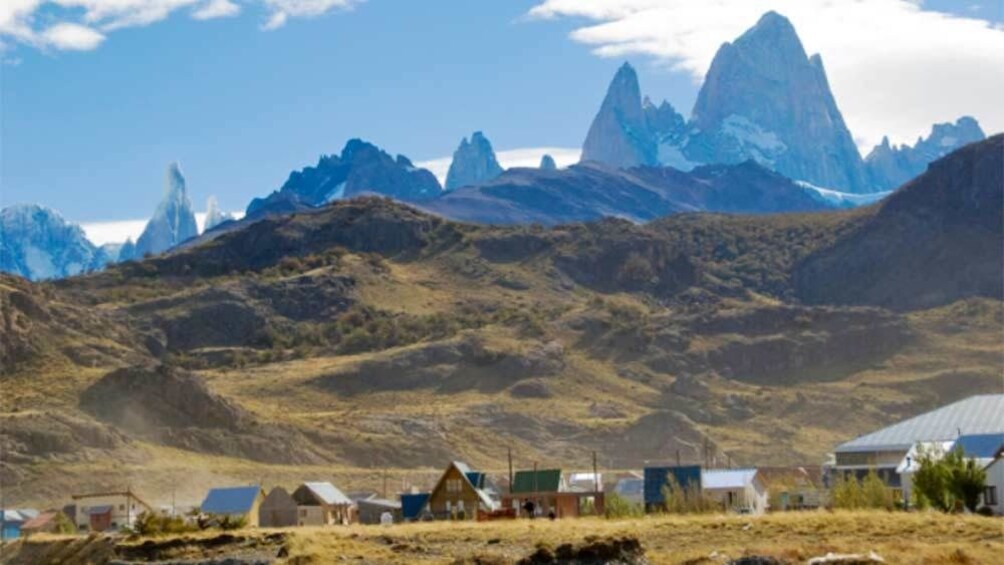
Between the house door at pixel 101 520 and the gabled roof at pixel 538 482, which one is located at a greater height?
the gabled roof at pixel 538 482

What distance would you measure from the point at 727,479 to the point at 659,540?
40.1m

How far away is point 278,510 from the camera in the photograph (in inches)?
4011

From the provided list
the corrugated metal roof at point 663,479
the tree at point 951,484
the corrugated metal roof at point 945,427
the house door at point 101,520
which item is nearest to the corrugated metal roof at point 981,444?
the corrugated metal roof at point 945,427

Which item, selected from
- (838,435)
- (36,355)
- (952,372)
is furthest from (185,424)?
(952,372)

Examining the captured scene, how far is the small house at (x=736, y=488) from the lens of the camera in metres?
95.2

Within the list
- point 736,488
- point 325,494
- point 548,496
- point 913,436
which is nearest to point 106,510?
point 325,494

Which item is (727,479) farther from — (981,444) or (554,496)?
(981,444)

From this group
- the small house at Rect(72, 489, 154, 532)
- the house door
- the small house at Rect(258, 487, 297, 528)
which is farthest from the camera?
the small house at Rect(72, 489, 154, 532)

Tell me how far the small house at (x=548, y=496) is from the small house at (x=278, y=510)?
41.4ft

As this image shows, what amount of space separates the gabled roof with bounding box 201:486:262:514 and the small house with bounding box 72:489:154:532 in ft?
15.0

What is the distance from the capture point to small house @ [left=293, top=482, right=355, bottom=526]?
3991 inches

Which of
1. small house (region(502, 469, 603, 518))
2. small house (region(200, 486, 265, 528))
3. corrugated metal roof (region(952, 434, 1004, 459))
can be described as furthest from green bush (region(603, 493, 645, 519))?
small house (region(200, 486, 265, 528))

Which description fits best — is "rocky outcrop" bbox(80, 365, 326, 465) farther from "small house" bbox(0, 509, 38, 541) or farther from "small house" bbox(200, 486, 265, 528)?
"small house" bbox(200, 486, 265, 528)

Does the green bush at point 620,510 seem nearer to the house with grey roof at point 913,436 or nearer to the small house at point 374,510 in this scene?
the house with grey roof at point 913,436
